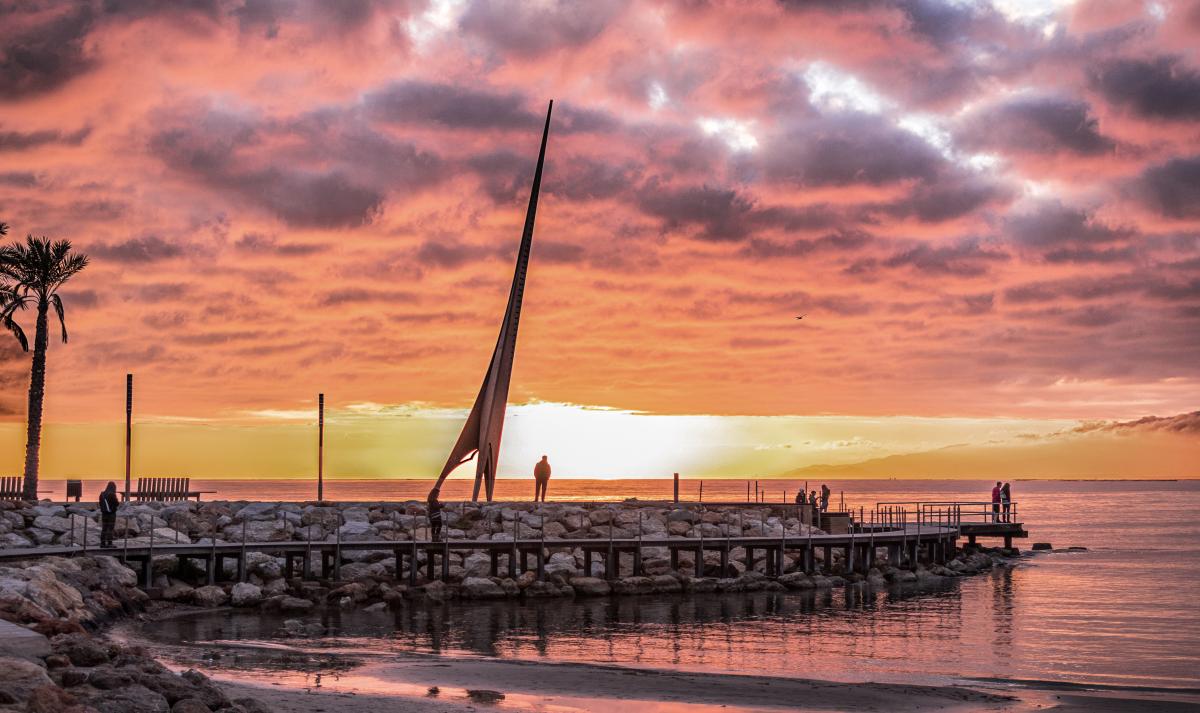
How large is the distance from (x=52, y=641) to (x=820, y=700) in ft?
45.6

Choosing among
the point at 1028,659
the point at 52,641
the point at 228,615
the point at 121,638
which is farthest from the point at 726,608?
the point at 52,641

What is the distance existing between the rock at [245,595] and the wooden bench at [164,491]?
22.9 meters

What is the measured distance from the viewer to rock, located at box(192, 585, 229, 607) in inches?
1460

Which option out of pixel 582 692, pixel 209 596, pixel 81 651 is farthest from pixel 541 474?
pixel 81 651

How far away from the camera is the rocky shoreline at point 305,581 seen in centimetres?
1862

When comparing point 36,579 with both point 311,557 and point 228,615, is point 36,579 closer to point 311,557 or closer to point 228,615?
point 228,615

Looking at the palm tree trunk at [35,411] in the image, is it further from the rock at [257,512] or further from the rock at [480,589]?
the rock at [480,589]

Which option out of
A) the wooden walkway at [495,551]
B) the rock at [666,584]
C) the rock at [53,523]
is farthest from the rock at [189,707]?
the rock at [666,584]

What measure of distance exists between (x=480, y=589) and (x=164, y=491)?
27.6 m

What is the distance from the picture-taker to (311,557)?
147 ft

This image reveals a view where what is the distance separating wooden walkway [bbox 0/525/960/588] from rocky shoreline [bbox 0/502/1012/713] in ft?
1.79

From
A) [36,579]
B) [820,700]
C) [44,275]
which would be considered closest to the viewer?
[820,700]

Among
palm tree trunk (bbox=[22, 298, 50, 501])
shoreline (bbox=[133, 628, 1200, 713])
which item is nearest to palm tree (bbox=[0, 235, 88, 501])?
palm tree trunk (bbox=[22, 298, 50, 501])

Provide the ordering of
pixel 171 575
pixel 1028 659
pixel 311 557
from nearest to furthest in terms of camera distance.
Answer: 1. pixel 1028 659
2. pixel 171 575
3. pixel 311 557
